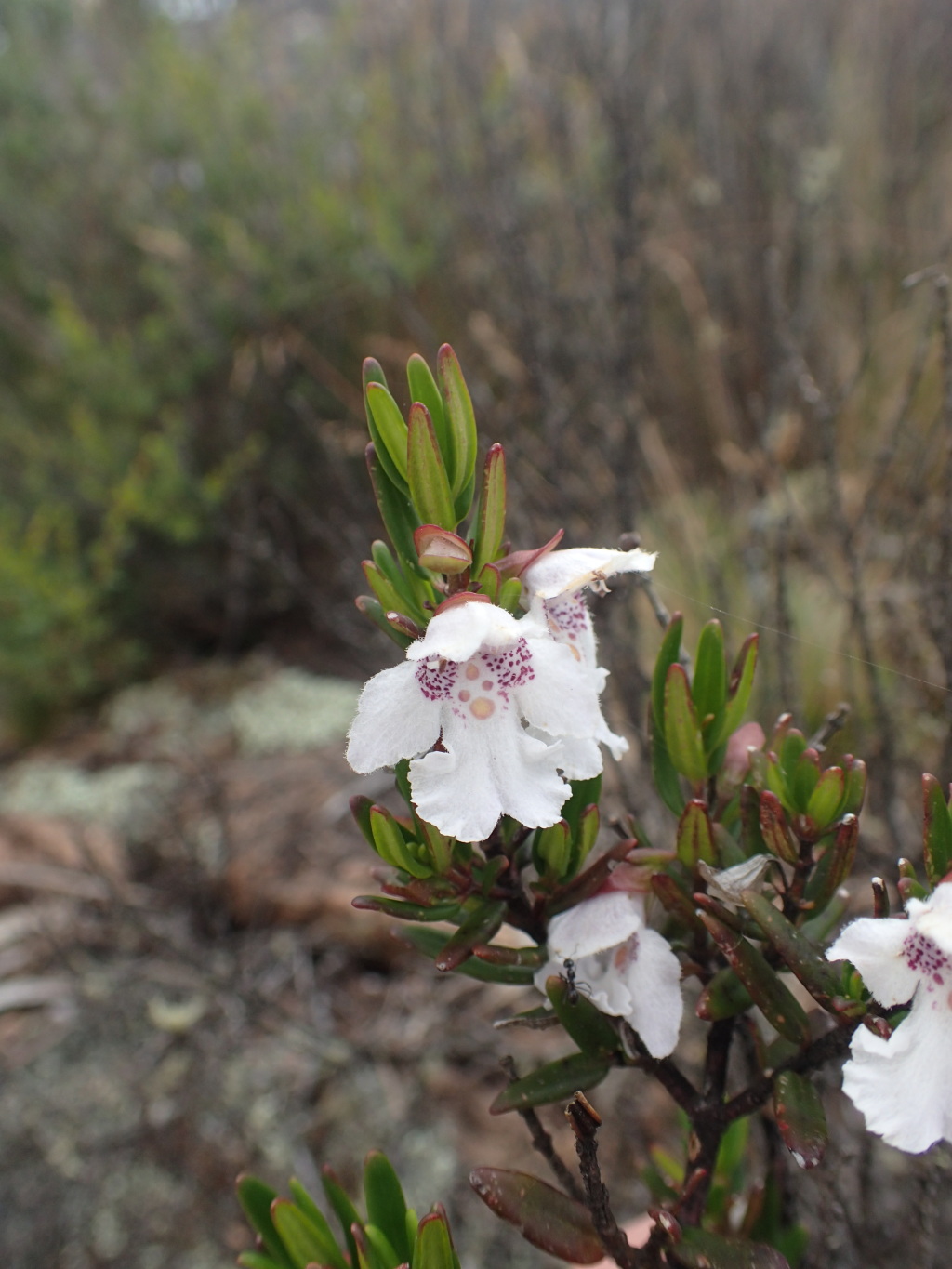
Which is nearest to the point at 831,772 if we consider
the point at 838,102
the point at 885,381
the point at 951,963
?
the point at 951,963

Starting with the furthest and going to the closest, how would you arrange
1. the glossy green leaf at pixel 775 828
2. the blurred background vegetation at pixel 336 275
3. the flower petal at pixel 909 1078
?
1. the blurred background vegetation at pixel 336 275
2. the glossy green leaf at pixel 775 828
3. the flower petal at pixel 909 1078

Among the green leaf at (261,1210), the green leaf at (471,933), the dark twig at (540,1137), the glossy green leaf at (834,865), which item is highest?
the glossy green leaf at (834,865)

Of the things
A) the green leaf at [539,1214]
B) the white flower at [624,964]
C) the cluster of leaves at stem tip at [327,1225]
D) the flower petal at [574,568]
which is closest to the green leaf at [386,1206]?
the cluster of leaves at stem tip at [327,1225]

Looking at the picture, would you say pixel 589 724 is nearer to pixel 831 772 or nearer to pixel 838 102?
pixel 831 772

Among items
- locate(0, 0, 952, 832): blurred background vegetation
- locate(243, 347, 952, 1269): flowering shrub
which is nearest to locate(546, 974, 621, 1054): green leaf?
locate(243, 347, 952, 1269): flowering shrub

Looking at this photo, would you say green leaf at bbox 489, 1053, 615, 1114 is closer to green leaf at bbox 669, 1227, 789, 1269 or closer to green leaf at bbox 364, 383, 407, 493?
green leaf at bbox 669, 1227, 789, 1269

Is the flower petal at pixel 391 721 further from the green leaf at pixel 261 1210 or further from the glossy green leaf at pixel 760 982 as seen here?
the green leaf at pixel 261 1210

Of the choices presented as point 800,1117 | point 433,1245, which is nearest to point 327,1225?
point 433,1245
